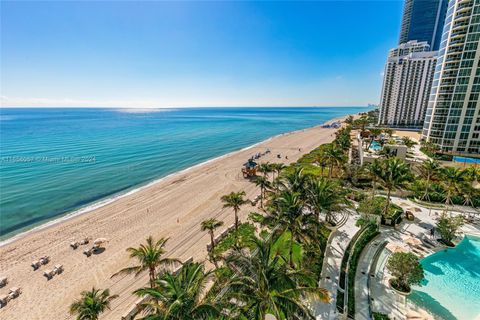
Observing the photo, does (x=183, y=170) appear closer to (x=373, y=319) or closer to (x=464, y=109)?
(x=373, y=319)

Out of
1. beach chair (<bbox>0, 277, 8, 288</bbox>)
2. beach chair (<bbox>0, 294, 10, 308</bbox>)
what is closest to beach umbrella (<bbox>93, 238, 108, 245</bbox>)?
beach chair (<bbox>0, 277, 8, 288</bbox>)

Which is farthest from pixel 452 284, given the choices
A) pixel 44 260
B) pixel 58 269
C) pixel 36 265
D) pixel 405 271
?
pixel 36 265

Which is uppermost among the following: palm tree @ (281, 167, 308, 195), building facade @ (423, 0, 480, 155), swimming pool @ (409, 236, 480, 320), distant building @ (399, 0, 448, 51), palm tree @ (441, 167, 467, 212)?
distant building @ (399, 0, 448, 51)

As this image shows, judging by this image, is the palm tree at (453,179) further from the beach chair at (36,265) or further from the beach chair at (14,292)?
the beach chair at (36,265)

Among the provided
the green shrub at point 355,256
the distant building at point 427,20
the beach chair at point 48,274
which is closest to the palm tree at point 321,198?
the green shrub at point 355,256

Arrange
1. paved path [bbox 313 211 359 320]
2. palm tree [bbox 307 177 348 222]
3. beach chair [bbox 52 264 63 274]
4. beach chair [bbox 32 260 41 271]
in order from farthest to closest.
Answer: beach chair [bbox 32 260 41 271]
beach chair [bbox 52 264 63 274]
palm tree [bbox 307 177 348 222]
paved path [bbox 313 211 359 320]

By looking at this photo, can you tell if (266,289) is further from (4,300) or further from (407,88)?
(407,88)

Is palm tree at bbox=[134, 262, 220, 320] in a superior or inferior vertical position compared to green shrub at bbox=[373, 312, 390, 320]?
superior

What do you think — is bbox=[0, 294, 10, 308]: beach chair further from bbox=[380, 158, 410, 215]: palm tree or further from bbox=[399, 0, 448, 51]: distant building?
bbox=[399, 0, 448, 51]: distant building
